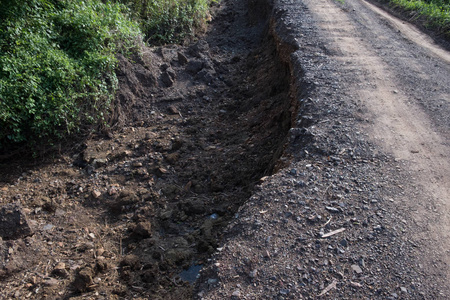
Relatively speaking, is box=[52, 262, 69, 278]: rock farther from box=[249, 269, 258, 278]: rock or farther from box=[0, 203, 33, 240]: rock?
box=[249, 269, 258, 278]: rock

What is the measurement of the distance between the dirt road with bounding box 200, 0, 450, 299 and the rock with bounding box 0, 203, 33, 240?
2.55 meters

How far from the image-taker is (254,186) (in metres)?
4.49

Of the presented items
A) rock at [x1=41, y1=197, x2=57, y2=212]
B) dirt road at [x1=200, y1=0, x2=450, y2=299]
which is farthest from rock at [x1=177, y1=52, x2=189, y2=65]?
rock at [x1=41, y1=197, x2=57, y2=212]

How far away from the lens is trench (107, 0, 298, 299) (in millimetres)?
4262

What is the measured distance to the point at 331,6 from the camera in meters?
9.27

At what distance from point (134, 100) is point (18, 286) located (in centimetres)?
387

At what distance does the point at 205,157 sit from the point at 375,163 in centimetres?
279

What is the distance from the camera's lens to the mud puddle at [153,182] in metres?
4.08

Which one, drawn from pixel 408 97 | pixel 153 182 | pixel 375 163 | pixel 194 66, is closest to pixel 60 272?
pixel 153 182

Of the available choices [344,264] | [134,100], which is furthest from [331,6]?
[344,264]

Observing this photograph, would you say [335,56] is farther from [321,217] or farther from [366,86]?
[321,217]

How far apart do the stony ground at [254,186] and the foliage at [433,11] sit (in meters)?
1.27

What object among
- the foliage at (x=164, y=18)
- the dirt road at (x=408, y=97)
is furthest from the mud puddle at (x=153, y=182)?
the dirt road at (x=408, y=97)

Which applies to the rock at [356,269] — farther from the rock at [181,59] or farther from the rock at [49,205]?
the rock at [181,59]
